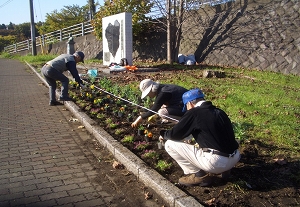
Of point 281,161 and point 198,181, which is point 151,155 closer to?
point 198,181

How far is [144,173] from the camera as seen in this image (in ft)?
12.0

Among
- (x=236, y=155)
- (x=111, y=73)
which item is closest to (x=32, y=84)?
(x=111, y=73)

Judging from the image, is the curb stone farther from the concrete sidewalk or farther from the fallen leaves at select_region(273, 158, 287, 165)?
the fallen leaves at select_region(273, 158, 287, 165)

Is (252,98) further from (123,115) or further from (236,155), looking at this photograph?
(236,155)

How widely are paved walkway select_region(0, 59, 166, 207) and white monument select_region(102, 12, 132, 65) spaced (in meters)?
7.35

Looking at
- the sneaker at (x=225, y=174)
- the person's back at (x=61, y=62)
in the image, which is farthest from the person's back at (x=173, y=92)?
the person's back at (x=61, y=62)

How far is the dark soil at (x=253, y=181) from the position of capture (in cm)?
309

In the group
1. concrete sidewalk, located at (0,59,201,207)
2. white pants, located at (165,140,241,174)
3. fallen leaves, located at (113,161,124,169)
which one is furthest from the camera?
fallen leaves, located at (113,161,124,169)

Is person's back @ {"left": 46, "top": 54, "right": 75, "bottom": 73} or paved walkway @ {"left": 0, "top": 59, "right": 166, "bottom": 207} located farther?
person's back @ {"left": 46, "top": 54, "right": 75, "bottom": 73}

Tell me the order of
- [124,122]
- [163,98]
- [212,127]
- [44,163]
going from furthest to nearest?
→ 1. [124,122]
2. [163,98]
3. [44,163]
4. [212,127]

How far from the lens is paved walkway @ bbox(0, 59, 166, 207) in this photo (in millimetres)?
3377

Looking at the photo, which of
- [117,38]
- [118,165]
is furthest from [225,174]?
[117,38]

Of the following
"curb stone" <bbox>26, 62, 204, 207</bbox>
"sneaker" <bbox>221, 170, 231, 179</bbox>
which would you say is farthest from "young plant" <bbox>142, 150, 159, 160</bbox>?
"sneaker" <bbox>221, 170, 231, 179</bbox>

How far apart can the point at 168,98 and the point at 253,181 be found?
2.01m
